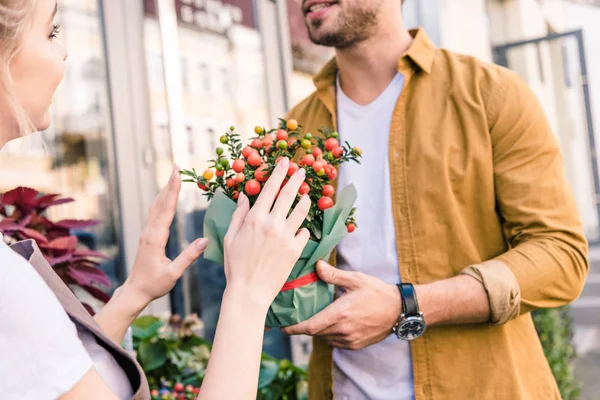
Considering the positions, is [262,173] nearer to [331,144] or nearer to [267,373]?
[331,144]

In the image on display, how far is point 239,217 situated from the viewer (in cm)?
111

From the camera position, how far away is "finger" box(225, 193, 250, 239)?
1080 millimetres

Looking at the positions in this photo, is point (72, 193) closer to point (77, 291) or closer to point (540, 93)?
point (77, 291)

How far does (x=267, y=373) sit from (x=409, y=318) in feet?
4.34

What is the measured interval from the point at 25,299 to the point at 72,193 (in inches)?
104

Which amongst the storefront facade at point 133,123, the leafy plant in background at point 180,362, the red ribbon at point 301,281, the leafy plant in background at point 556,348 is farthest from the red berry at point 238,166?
the leafy plant in background at point 556,348

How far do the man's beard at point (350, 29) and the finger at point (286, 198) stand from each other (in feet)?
2.75

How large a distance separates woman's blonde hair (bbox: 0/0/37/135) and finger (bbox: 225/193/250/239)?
0.40 meters

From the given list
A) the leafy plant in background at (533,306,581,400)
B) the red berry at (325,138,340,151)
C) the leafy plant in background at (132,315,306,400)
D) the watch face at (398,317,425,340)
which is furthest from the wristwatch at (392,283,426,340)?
the leafy plant in background at (533,306,581,400)

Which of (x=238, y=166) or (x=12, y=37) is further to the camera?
(x=238, y=166)

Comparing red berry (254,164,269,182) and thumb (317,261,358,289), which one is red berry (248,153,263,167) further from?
thumb (317,261,358,289)

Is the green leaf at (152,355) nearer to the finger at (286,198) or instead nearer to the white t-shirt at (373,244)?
Answer: the white t-shirt at (373,244)

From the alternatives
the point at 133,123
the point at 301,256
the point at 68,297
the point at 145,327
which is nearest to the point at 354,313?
the point at 301,256

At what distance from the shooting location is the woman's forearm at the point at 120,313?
1.32 m
